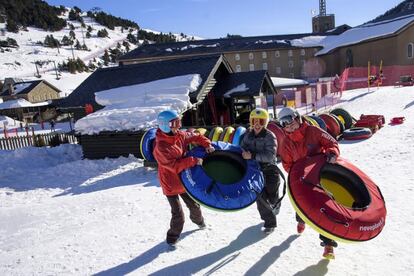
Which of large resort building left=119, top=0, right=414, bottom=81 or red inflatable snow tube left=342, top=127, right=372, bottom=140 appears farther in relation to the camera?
large resort building left=119, top=0, right=414, bottom=81

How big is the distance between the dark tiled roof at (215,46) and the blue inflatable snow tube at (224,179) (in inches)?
2023

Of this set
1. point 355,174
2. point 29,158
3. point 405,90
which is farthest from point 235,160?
point 405,90

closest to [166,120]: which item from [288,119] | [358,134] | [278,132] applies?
[288,119]

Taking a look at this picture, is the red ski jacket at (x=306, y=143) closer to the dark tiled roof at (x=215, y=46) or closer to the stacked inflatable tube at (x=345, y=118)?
the stacked inflatable tube at (x=345, y=118)

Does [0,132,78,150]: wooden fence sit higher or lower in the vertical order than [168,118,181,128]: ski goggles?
lower

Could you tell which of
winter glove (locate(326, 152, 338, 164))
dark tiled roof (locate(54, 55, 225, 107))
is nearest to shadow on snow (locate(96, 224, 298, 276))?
winter glove (locate(326, 152, 338, 164))

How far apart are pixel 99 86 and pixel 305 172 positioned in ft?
58.5

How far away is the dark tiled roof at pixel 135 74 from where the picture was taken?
18328 millimetres

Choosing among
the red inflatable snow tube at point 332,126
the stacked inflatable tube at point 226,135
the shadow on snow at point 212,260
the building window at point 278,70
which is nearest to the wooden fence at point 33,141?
the stacked inflatable tube at point 226,135

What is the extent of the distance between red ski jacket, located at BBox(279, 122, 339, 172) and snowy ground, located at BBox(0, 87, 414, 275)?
51.7 inches

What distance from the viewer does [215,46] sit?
186 feet

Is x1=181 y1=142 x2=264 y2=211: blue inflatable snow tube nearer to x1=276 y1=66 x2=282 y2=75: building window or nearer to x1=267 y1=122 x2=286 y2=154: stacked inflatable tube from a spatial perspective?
x1=267 y1=122 x2=286 y2=154: stacked inflatable tube

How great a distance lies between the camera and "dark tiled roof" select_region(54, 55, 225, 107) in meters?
18.3

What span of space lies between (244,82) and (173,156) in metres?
14.1
